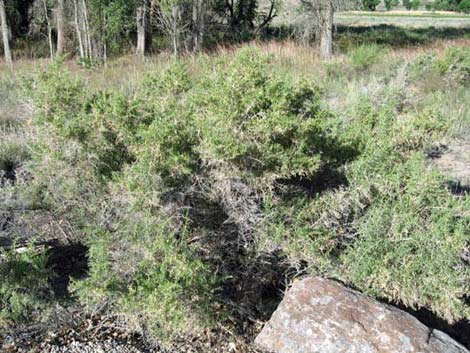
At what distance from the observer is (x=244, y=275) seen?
3.23 m

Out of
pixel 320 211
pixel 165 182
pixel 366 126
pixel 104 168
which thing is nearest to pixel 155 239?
pixel 165 182

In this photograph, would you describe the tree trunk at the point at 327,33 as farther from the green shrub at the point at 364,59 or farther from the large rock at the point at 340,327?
the large rock at the point at 340,327

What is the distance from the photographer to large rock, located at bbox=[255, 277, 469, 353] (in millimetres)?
2584

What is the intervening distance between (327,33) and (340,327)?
10944 millimetres

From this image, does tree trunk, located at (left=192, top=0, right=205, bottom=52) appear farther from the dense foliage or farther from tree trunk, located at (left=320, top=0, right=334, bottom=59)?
the dense foliage

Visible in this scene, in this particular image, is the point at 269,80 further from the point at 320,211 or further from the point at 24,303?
the point at 24,303

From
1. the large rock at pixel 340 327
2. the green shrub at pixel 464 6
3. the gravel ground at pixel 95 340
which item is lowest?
the gravel ground at pixel 95 340

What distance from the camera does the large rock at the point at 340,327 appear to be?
2.58 metres

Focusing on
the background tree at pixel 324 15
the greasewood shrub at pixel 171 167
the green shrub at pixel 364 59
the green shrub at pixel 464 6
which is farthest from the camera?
the green shrub at pixel 464 6

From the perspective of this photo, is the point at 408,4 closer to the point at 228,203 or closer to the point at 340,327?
the point at 228,203

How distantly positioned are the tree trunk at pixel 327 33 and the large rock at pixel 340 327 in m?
9.67

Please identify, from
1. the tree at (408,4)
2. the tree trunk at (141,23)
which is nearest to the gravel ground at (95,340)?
the tree trunk at (141,23)

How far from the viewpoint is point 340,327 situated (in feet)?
8.68

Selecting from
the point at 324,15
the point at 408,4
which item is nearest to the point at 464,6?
the point at 408,4
